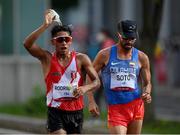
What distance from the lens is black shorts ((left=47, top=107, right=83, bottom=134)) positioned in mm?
8711

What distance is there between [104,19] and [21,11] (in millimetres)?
8216

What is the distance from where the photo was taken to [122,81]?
357 inches

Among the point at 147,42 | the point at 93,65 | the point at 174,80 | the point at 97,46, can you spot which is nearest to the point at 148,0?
the point at 147,42

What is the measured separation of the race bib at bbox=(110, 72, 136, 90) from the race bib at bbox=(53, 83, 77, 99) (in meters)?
0.59

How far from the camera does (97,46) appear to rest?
15602mm

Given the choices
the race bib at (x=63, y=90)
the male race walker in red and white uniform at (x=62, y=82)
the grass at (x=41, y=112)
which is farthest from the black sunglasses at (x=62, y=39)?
the grass at (x=41, y=112)

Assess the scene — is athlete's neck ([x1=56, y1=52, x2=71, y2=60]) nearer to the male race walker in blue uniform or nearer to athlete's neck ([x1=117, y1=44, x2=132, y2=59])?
the male race walker in blue uniform

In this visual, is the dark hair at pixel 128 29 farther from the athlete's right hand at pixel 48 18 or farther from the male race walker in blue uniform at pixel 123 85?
the athlete's right hand at pixel 48 18

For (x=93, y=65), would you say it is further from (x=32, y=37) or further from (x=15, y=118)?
(x=15, y=118)

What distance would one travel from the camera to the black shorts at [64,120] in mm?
8711

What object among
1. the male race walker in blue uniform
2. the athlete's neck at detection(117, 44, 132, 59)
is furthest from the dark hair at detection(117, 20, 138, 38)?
the athlete's neck at detection(117, 44, 132, 59)

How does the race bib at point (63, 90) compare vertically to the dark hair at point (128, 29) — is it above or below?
below

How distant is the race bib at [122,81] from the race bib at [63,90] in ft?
1.93

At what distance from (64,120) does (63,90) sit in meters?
0.34
